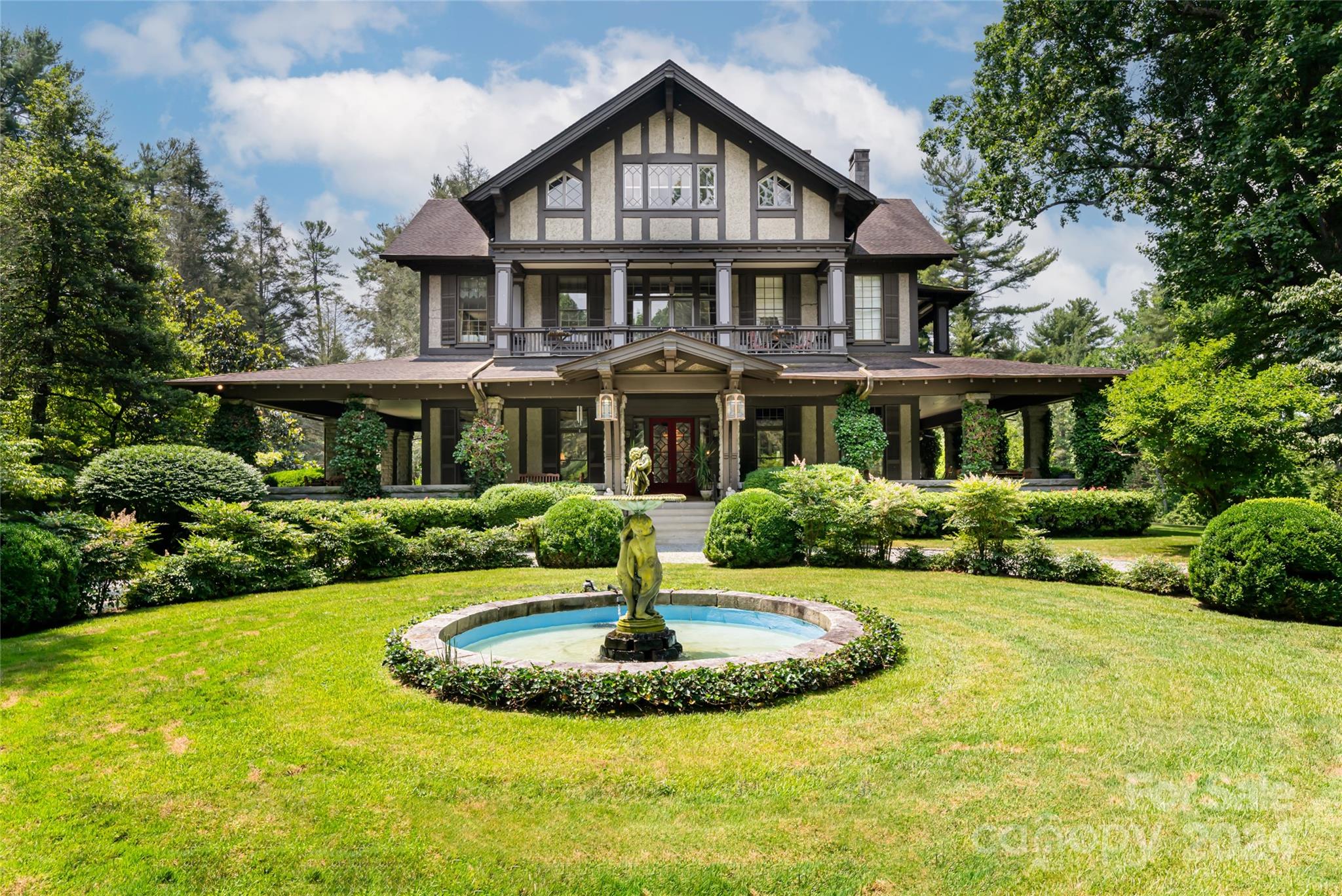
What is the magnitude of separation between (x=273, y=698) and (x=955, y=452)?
24381 millimetres

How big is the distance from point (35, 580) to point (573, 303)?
16103 millimetres

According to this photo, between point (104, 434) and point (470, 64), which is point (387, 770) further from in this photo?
point (104, 434)

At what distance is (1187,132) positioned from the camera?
711 inches

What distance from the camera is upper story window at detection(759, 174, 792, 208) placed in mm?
20859

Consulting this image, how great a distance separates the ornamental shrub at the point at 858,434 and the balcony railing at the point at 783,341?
2.34 metres

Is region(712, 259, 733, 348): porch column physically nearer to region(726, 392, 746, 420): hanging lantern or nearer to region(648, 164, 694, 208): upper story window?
region(648, 164, 694, 208): upper story window

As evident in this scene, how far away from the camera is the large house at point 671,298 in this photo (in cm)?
1939

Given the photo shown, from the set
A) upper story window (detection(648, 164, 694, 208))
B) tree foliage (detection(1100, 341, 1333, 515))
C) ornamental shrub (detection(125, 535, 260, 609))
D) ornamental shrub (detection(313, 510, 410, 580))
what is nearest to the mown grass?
tree foliage (detection(1100, 341, 1333, 515))

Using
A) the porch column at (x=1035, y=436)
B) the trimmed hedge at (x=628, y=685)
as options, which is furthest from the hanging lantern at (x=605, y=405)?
the porch column at (x=1035, y=436)

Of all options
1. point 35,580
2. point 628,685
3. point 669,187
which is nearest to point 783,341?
point 669,187

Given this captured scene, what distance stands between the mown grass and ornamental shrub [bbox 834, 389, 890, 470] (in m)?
2.73

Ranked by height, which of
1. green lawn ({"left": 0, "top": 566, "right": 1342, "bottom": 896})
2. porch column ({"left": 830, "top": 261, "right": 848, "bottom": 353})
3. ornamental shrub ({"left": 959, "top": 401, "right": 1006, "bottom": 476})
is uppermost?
porch column ({"left": 830, "top": 261, "right": 848, "bottom": 353})

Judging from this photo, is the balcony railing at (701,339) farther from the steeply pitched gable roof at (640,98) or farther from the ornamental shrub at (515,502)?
the ornamental shrub at (515,502)

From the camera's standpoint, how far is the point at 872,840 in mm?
3252
